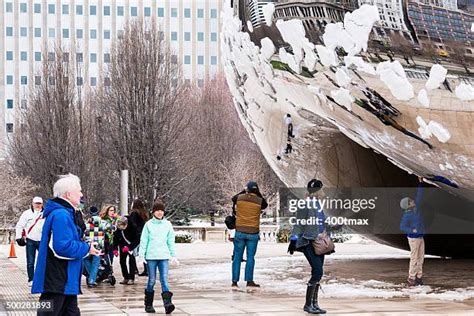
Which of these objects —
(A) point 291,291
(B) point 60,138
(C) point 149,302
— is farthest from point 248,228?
(B) point 60,138

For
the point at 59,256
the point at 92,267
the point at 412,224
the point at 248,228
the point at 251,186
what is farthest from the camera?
the point at 92,267

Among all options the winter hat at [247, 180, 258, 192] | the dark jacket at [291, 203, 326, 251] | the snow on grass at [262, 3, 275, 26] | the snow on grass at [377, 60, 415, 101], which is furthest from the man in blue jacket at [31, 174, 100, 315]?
the winter hat at [247, 180, 258, 192]

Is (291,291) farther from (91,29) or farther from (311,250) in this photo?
(91,29)

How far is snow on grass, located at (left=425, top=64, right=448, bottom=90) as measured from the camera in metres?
9.46

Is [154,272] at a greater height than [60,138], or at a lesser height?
lesser

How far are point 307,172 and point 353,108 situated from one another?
3215 mm

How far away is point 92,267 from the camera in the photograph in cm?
1252

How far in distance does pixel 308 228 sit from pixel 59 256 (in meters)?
3.60

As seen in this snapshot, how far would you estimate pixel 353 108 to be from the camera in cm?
1050

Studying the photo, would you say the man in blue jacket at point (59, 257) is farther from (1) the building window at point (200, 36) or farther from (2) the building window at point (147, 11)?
(1) the building window at point (200, 36)

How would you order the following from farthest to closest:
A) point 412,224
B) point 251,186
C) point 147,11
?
point 147,11 → point 251,186 → point 412,224

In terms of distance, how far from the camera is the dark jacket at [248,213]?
38.0 ft

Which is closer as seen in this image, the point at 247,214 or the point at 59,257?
the point at 59,257

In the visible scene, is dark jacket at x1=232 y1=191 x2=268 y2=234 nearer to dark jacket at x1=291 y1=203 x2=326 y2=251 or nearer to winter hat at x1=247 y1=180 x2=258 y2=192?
winter hat at x1=247 y1=180 x2=258 y2=192
